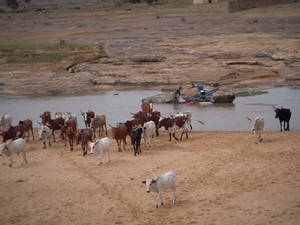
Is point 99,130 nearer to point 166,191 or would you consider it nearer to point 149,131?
point 149,131

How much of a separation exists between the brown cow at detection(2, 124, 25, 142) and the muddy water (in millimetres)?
4327

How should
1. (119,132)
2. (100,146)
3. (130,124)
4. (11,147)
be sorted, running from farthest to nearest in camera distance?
(130,124)
(119,132)
(11,147)
(100,146)

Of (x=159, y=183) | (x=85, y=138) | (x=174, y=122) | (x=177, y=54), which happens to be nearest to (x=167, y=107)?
(x=174, y=122)

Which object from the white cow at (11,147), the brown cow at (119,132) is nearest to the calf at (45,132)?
the white cow at (11,147)

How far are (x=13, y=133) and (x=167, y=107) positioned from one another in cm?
911

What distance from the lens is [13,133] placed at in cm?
1819

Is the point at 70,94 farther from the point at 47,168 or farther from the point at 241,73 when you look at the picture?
the point at 47,168

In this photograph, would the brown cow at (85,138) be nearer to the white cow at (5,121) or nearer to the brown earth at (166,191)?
the brown earth at (166,191)

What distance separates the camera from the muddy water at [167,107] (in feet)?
72.3

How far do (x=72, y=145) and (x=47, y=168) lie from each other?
213cm

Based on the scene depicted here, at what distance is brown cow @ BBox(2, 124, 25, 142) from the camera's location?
1802cm

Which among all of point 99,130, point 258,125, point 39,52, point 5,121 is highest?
point 39,52

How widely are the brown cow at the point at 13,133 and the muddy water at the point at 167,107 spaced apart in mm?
4327

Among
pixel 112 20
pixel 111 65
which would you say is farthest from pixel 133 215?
pixel 112 20
